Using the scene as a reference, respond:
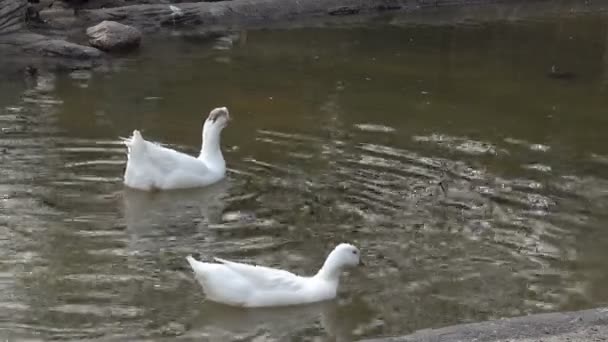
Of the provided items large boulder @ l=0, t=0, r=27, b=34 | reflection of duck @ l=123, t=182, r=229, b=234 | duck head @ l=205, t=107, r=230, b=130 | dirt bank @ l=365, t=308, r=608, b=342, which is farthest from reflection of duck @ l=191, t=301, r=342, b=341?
large boulder @ l=0, t=0, r=27, b=34

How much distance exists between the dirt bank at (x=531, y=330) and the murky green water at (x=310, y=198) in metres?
0.36

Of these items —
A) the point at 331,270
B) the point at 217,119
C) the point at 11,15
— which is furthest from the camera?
the point at 11,15

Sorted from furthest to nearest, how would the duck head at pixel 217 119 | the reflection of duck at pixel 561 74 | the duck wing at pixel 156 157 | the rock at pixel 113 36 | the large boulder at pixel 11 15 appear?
1. the rock at pixel 113 36
2. the reflection of duck at pixel 561 74
3. the large boulder at pixel 11 15
4. the duck head at pixel 217 119
5. the duck wing at pixel 156 157

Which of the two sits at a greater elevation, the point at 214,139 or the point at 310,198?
the point at 214,139

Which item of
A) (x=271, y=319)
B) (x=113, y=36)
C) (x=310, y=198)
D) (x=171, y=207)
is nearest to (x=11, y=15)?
(x=113, y=36)

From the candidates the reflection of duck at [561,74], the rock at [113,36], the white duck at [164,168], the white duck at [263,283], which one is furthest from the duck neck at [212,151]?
the reflection of duck at [561,74]

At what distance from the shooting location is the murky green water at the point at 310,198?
20.8 ft

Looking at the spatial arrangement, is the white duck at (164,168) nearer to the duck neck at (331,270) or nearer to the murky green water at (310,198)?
the murky green water at (310,198)

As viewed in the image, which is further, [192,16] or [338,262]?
[192,16]

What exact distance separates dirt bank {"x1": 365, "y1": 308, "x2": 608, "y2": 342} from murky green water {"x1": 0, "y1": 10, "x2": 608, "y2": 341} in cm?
36

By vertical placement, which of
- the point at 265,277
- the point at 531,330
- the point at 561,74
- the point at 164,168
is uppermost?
the point at 561,74

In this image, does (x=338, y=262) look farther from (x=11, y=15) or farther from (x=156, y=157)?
(x=11, y=15)

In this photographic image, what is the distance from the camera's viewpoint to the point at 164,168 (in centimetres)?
860

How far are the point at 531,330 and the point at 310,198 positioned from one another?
9.37 ft
